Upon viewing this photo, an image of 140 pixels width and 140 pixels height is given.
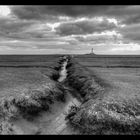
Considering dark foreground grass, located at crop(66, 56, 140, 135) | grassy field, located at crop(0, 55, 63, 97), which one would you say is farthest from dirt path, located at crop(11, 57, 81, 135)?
grassy field, located at crop(0, 55, 63, 97)

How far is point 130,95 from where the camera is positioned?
56.1ft

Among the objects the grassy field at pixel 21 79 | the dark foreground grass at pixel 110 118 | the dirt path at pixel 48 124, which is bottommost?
the dirt path at pixel 48 124

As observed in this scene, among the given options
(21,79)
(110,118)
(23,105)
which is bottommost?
(110,118)

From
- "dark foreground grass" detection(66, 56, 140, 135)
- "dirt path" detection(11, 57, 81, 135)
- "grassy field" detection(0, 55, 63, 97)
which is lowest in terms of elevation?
"dirt path" detection(11, 57, 81, 135)

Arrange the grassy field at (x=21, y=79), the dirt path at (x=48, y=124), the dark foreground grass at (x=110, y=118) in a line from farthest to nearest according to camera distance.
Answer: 1. the grassy field at (x=21, y=79)
2. the dirt path at (x=48, y=124)
3. the dark foreground grass at (x=110, y=118)

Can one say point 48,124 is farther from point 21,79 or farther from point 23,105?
point 21,79

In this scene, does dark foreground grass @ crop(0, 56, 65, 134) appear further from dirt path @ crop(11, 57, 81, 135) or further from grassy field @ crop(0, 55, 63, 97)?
grassy field @ crop(0, 55, 63, 97)

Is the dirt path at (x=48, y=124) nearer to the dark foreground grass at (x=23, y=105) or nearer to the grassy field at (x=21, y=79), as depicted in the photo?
the dark foreground grass at (x=23, y=105)

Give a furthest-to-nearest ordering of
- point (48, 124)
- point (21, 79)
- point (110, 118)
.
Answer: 1. point (21, 79)
2. point (48, 124)
3. point (110, 118)

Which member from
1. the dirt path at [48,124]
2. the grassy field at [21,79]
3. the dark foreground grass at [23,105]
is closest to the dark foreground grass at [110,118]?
the dirt path at [48,124]

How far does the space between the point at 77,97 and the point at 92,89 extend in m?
2.45

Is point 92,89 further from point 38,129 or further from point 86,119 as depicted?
point 38,129

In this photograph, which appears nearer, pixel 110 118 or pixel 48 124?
pixel 110 118

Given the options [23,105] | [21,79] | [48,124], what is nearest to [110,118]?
[48,124]
